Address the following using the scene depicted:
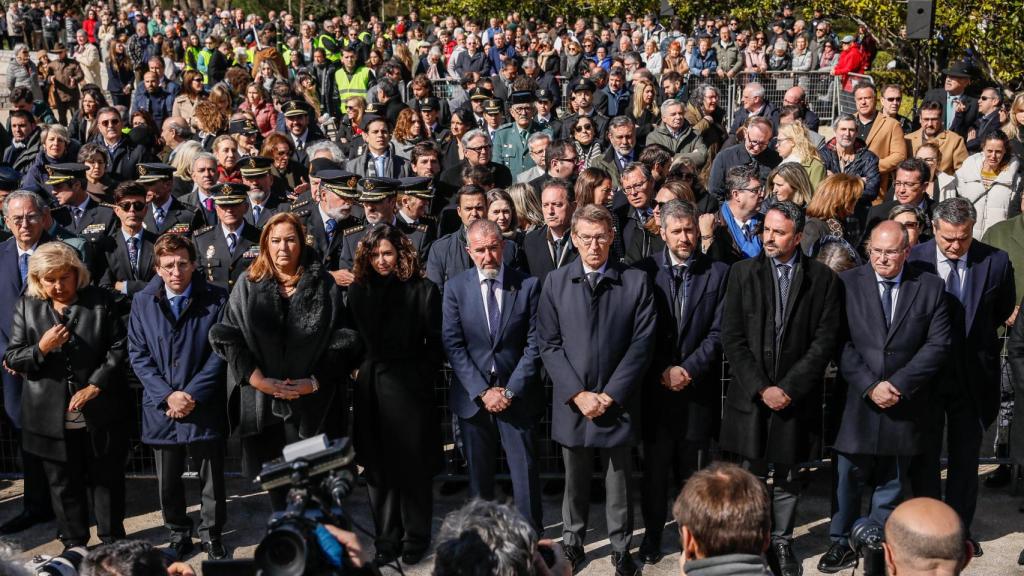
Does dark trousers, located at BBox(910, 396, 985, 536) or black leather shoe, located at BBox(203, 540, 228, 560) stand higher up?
dark trousers, located at BBox(910, 396, 985, 536)

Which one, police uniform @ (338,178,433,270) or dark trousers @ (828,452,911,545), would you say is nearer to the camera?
dark trousers @ (828,452,911,545)

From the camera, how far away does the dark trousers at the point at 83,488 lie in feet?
21.0

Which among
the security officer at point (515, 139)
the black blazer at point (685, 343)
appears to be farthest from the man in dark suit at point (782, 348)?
the security officer at point (515, 139)

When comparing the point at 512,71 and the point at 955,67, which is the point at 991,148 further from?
the point at 512,71

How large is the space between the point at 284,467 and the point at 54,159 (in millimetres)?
7992

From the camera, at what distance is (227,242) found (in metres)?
7.52

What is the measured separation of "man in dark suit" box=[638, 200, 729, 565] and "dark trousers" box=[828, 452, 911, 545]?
2.56ft

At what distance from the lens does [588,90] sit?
12.1m

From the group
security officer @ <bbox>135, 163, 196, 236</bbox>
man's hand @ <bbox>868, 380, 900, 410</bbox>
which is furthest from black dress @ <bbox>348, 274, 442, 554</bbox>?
security officer @ <bbox>135, 163, 196, 236</bbox>

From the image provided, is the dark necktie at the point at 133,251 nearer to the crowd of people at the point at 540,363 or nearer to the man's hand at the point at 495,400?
the crowd of people at the point at 540,363

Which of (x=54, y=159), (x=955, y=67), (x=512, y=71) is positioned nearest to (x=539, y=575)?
(x=54, y=159)

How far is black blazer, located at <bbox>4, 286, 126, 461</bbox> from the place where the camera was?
6.28 m

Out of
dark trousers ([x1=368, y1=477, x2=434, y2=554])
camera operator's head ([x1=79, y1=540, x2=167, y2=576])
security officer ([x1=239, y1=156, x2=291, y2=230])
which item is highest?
security officer ([x1=239, y1=156, x2=291, y2=230])

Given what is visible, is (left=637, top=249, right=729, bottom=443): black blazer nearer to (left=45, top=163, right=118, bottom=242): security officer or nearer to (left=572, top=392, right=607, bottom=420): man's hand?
(left=572, top=392, right=607, bottom=420): man's hand
